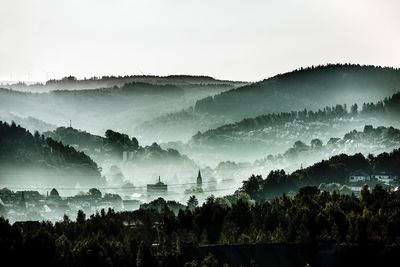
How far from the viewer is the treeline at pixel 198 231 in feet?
474

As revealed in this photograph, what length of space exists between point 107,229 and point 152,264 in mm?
28723

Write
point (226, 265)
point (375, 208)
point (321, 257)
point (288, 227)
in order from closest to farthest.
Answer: point (226, 265)
point (321, 257)
point (288, 227)
point (375, 208)

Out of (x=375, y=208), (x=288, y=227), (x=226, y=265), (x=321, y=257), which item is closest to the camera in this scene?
(x=226, y=265)

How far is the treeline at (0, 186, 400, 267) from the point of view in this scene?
145m

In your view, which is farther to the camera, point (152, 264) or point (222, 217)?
point (222, 217)

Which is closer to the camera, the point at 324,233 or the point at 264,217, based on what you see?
the point at 324,233

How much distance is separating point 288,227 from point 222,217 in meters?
16.6

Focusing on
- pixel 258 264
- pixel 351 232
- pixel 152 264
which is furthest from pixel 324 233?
pixel 152 264

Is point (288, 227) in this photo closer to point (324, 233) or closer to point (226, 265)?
point (324, 233)

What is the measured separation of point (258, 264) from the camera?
463 ft

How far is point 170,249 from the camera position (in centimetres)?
14612

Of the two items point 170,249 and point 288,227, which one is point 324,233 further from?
point 170,249

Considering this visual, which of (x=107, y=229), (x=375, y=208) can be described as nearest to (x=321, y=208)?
(x=375, y=208)

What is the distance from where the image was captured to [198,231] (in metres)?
165
